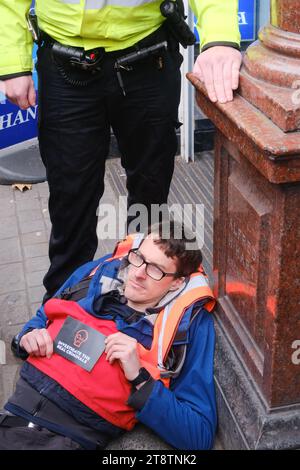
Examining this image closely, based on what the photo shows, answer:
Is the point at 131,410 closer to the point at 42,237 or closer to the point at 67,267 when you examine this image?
the point at 67,267

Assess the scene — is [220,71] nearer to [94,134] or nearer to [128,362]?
[94,134]

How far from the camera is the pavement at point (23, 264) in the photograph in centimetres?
281

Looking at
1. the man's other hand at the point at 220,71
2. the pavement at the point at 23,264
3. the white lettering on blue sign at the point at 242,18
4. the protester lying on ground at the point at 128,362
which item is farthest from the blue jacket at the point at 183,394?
the white lettering on blue sign at the point at 242,18

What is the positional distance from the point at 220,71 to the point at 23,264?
2.19 meters

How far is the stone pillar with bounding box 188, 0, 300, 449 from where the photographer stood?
1.81 m

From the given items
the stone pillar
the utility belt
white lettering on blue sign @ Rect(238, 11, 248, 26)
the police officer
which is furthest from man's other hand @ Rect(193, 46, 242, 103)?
white lettering on blue sign @ Rect(238, 11, 248, 26)

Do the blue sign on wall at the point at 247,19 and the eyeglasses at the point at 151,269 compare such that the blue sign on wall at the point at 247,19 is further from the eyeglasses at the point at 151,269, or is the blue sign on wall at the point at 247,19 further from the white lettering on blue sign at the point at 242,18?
the eyeglasses at the point at 151,269

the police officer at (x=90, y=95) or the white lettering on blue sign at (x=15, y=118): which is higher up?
the police officer at (x=90, y=95)

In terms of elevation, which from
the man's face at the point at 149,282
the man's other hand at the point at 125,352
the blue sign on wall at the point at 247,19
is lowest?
the man's other hand at the point at 125,352

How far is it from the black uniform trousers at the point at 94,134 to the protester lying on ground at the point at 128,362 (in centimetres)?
53

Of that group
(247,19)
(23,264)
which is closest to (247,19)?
(247,19)

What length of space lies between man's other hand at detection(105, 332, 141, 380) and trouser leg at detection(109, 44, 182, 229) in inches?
Answer: 37.9

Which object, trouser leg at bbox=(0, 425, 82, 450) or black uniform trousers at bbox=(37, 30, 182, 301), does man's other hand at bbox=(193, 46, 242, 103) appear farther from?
trouser leg at bbox=(0, 425, 82, 450)
